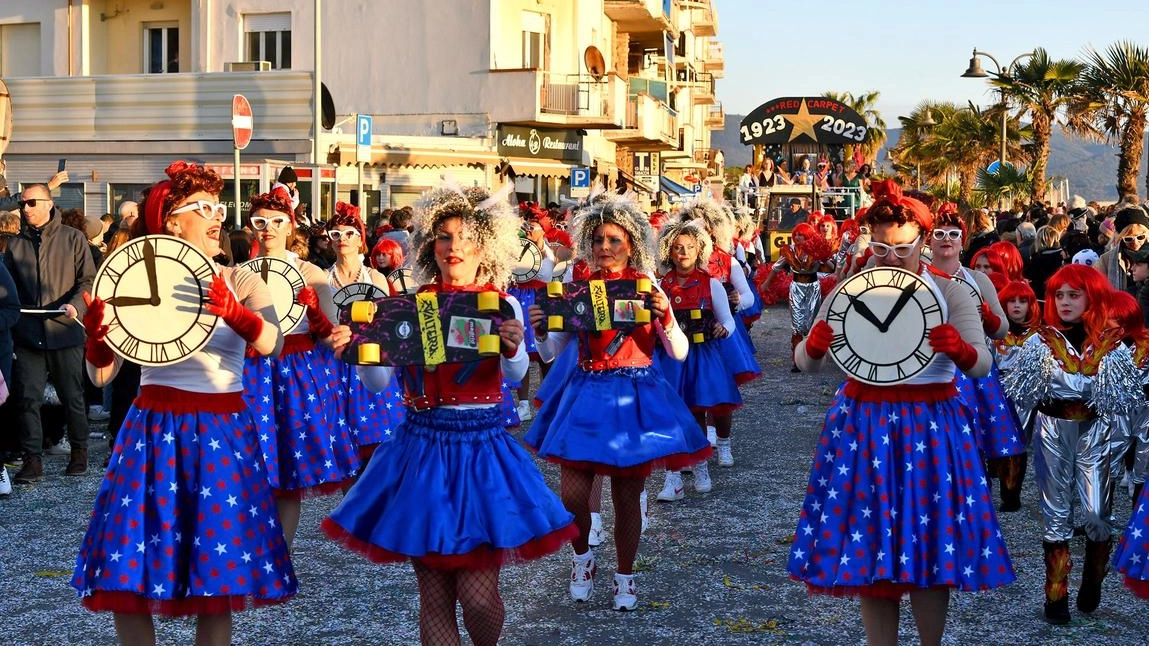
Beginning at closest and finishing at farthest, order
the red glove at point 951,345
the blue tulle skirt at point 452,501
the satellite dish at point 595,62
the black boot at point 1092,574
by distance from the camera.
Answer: the blue tulle skirt at point 452,501 → the red glove at point 951,345 → the black boot at point 1092,574 → the satellite dish at point 595,62

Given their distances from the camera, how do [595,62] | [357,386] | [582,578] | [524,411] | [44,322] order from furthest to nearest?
[595,62] < [524,411] < [44,322] < [357,386] < [582,578]

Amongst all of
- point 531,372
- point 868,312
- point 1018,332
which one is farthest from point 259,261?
point 531,372

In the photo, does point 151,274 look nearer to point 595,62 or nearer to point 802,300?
point 802,300

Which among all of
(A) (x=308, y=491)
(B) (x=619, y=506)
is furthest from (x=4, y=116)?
(B) (x=619, y=506)

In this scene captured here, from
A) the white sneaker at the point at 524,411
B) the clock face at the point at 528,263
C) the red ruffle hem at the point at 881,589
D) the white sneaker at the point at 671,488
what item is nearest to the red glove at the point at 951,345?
the red ruffle hem at the point at 881,589

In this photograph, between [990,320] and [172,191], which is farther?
[990,320]

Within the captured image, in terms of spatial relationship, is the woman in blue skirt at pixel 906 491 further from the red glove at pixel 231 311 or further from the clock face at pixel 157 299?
the clock face at pixel 157 299

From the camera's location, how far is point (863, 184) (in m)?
29.7

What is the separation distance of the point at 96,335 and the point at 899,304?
271cm

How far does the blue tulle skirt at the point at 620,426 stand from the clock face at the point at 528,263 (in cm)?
608

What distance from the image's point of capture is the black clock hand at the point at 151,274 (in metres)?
4.52

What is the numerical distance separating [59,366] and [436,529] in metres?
5.89

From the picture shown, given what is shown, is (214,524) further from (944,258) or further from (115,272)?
(944,258)

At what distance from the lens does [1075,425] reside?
20.4 feet
